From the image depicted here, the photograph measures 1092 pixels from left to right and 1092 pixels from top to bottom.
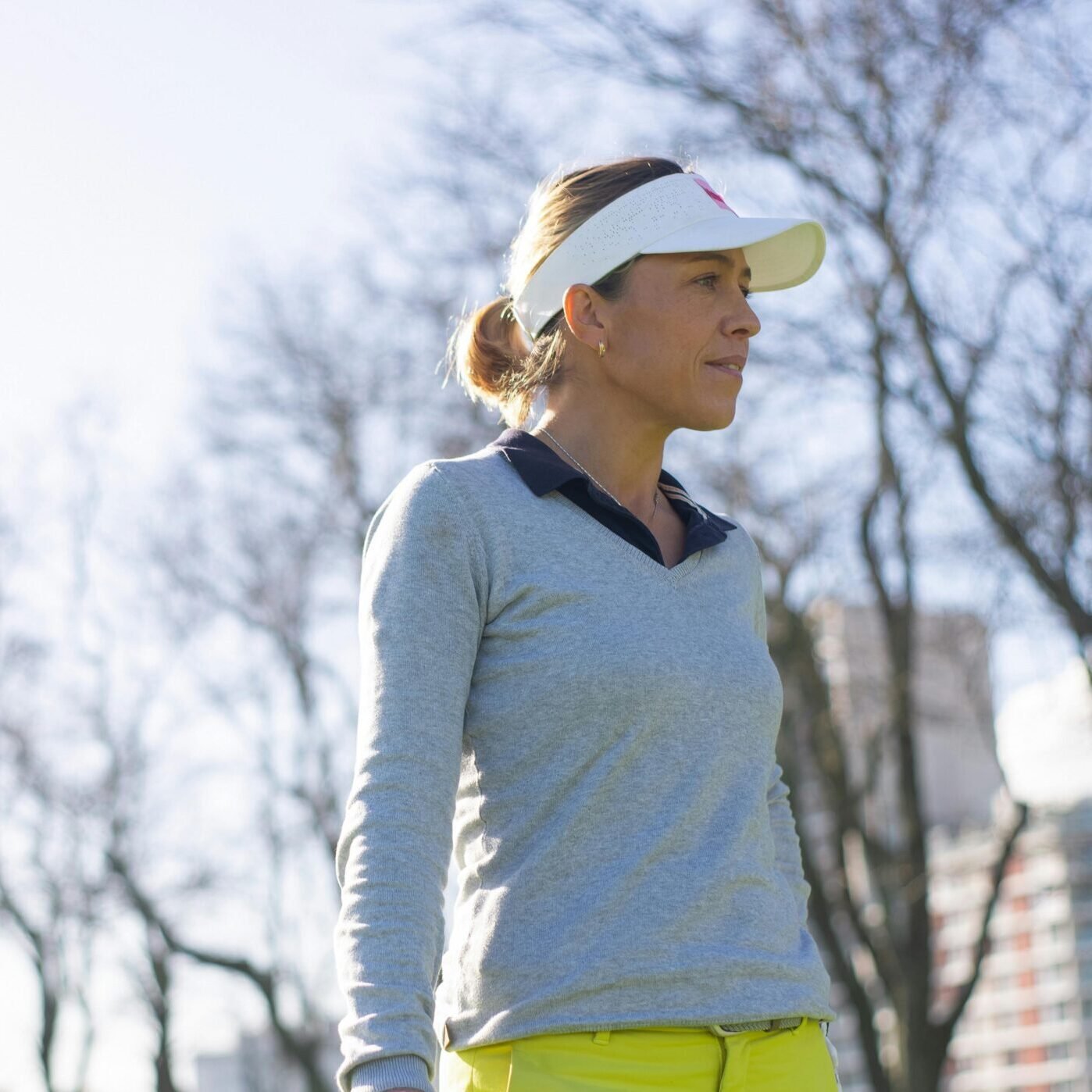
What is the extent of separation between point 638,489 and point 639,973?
866mm

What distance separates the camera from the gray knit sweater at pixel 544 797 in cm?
226

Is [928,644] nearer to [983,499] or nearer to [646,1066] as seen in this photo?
[983,499]

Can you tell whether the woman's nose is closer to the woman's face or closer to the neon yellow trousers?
the woman's face

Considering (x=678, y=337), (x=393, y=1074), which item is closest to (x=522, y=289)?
(x=678, y=337)

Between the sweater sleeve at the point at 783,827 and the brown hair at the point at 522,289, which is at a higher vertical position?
the brown hair at the point at 522,289

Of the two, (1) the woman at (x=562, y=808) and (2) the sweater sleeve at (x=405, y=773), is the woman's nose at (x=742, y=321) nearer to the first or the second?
(1) the woman at (x=562, y=808)

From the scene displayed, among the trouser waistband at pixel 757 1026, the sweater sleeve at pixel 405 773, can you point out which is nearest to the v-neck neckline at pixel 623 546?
the sweater sleeve at pixel 405 773

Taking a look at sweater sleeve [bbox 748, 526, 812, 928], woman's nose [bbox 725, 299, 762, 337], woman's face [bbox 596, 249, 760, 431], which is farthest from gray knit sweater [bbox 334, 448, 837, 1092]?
woman's nose [bbox 725, 299, 762, 337]

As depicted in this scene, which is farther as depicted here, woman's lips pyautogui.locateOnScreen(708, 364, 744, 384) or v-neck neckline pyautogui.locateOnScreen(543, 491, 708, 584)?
woman's lips pyautogui.locateOnScreen(708, 364, 744, 384)

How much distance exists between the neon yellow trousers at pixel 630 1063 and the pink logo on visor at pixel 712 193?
1312 mm

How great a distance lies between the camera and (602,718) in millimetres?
2389

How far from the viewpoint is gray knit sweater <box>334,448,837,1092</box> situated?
2262mm

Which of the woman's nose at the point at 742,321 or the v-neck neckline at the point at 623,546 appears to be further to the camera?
the woman's nose at the point at 742,321

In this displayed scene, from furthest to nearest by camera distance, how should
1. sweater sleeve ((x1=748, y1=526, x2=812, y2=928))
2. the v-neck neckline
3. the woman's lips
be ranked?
the woman's lips < sweater sleeve ((x1=748, y1=526, x2=812, y2=928)) < the v-neck neckline
